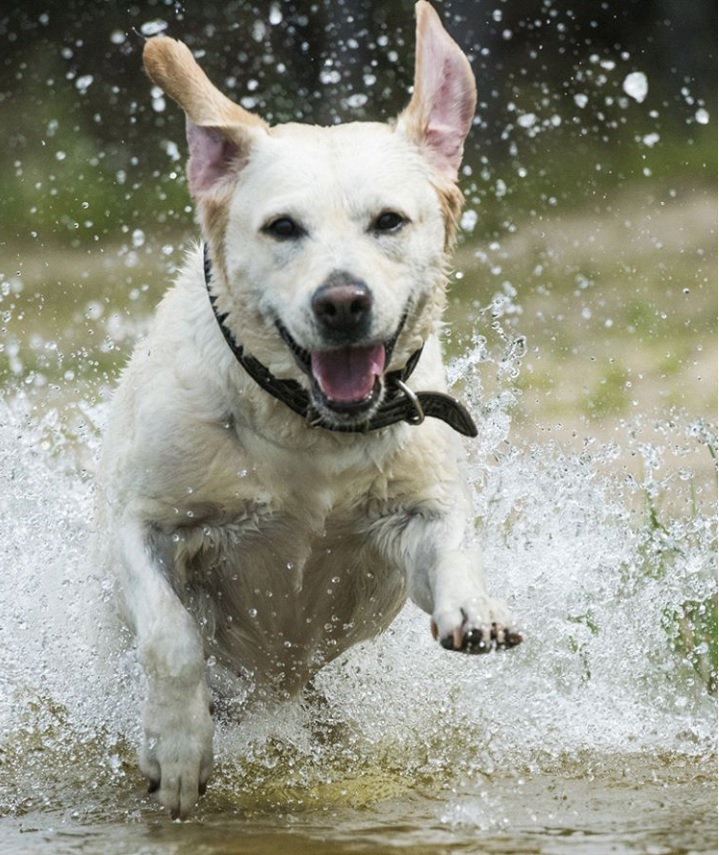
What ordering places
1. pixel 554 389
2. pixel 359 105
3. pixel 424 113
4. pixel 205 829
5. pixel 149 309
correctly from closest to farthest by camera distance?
pixel 205 829 < pixel 424 113 < pixel 554 389 < pixel 149 309 < pixel 359 105

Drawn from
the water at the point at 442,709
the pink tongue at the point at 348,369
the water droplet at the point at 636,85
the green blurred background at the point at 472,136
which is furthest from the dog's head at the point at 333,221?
the water droplet at the point at 636,85

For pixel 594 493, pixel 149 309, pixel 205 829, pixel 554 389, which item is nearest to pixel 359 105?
pixel 149 309

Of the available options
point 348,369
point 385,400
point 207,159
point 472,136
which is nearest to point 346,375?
point 348,369

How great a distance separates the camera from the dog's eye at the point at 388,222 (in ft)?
12.2

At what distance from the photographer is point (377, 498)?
13.1ft

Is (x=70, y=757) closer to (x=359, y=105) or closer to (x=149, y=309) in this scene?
(x=149, y=309)

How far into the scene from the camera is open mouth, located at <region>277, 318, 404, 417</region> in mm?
3629

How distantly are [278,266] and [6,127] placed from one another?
7975 mm

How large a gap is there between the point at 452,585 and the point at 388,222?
0.90 m

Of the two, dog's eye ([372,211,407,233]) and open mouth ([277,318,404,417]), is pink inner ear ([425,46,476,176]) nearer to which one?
dog's eye ([372,211,407,233])

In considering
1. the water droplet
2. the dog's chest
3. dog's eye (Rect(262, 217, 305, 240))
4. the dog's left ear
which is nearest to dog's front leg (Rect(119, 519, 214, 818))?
the dog's chest

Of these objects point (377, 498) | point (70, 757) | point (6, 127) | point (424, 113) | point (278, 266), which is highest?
point (6, 127)

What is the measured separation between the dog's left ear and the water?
1354mm

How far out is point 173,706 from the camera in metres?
3.57
